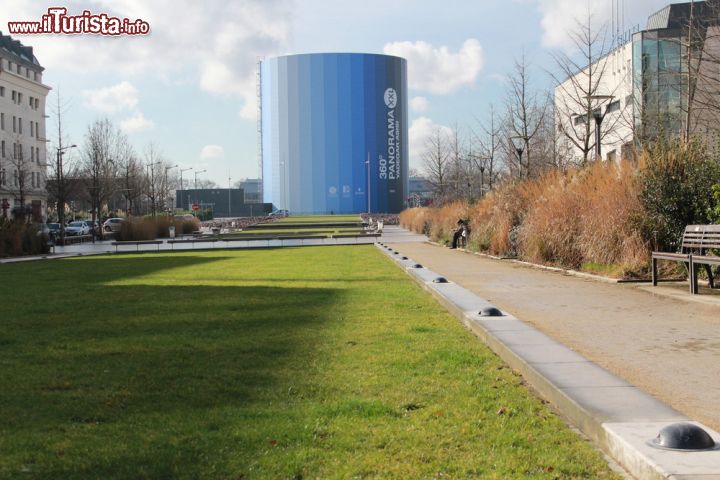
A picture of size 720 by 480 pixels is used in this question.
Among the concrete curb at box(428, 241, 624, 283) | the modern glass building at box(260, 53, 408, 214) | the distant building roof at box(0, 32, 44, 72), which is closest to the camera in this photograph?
the concrete curb at box(428, 241, 624, 283)

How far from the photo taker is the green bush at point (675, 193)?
15680 millimetres

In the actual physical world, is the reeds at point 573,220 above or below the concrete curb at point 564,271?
above

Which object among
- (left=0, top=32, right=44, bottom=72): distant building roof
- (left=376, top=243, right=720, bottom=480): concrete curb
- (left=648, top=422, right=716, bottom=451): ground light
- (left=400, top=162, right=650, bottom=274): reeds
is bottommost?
(left=376, top=243, right=720, bottom=480): concrete curb

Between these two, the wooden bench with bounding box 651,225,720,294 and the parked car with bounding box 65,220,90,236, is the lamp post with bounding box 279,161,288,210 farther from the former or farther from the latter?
the wooden bench with bounding box 651,225,720,294

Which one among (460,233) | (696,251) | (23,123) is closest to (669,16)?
(460,233)

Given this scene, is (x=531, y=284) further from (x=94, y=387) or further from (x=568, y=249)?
(x=94, y=387)

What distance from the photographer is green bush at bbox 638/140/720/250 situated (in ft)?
51.4

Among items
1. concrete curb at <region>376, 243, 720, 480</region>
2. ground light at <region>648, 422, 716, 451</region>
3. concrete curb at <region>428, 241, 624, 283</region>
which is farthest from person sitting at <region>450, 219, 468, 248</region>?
ground light at <region>648, 422, 716, 451</region>

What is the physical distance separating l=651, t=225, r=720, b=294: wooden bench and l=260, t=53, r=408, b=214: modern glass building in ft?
350

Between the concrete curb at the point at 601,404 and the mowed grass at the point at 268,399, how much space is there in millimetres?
154

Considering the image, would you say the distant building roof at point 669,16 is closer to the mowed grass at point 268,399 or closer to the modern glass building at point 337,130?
the mowed grass at point 268,399

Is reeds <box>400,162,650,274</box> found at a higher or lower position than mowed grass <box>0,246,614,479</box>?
higher

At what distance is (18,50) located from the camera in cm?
8825

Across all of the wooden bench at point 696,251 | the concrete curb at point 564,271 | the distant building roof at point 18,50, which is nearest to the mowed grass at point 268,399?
the wooden bench at point 696,251
